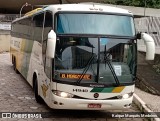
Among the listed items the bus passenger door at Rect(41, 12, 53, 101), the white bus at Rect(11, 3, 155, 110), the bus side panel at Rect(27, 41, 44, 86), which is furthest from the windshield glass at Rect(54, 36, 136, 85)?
the bus side panel at Rect(27, 41, 44, 86)

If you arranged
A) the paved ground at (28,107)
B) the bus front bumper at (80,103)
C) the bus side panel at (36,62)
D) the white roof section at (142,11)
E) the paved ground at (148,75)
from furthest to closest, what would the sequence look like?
the white roof section at (142,11), the paved ground at (148,75), the bus side panel at (36,62), the paved ground at (28,107), the bus front bumper at (80,103)

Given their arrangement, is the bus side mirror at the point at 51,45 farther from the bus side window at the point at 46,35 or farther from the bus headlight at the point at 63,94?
the bus headlight at the point at 63,94

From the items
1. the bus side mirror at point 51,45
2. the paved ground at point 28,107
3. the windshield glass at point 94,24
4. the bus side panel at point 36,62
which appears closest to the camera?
Answer: the bus side mirror at point 51,45

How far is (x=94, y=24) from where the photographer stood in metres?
8.36

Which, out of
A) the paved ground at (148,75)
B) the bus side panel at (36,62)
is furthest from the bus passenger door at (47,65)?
the paved ground at (148,75)

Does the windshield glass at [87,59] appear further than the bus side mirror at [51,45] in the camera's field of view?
Yes

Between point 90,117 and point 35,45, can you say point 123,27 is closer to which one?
point 90,117

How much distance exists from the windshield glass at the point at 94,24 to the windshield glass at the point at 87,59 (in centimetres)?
21

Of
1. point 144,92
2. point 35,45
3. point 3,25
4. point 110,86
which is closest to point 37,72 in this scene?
point 35,45

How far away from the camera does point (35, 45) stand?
35.7ft

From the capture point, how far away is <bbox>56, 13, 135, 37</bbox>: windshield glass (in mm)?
8273

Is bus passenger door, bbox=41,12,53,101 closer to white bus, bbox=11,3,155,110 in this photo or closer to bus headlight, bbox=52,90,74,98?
white bus, bbox=11,3,155,110

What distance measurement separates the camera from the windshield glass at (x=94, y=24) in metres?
8.27

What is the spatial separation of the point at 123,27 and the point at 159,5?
40831mm
